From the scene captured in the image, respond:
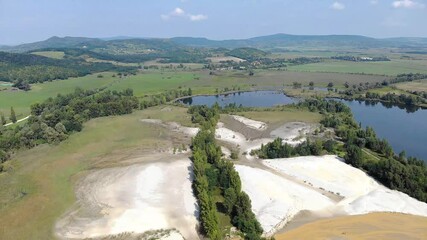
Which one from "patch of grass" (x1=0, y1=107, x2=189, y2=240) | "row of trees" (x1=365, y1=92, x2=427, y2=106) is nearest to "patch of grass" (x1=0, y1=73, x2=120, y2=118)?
"patch of grass" (x1=0, y1=107, x2=189, y2=240)

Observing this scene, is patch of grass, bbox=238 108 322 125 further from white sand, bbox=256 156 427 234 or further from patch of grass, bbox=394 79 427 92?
patch of grass, bbox=394 79 427 92

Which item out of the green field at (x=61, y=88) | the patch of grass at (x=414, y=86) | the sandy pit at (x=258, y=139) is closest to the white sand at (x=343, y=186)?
the sandy pit at (x=258, y=139)

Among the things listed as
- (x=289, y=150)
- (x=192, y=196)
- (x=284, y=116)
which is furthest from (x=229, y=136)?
(x=192, y=196)

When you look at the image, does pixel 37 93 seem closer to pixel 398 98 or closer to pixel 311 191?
pixel 311 191

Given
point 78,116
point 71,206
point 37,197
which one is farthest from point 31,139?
point 71,206

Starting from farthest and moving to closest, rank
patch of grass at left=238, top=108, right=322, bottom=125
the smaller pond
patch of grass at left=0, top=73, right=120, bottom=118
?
the smaller pond, patch of grass at left=0, top=73, right=120, bottom=118, patch of grass at left=238, top=108, right=322, bottom=125

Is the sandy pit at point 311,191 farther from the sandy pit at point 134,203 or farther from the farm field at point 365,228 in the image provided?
the sandy pit at point 134,203

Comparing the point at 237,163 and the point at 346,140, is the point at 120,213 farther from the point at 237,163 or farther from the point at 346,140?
the point at 346,140

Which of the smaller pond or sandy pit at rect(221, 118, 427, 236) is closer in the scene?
sandy pit at rect(221, 118, 427, 236)
